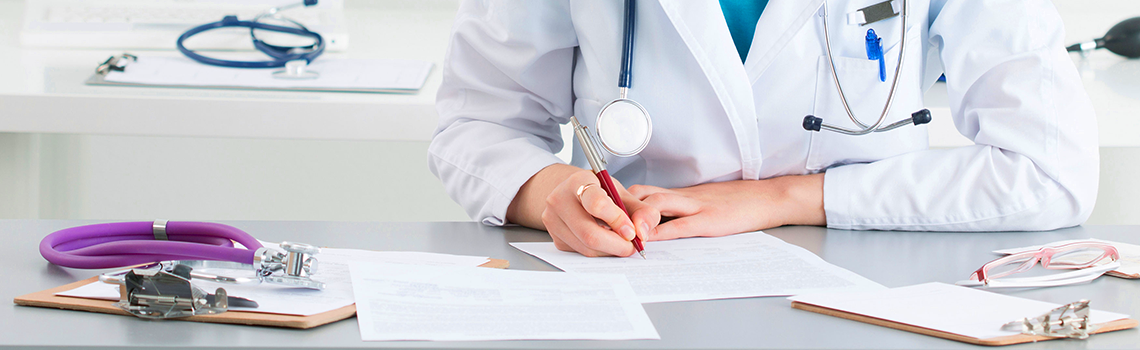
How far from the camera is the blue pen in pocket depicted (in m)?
0.78

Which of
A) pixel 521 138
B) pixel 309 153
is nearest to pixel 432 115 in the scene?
pixel 521 138

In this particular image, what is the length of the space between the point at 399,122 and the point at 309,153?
938mm

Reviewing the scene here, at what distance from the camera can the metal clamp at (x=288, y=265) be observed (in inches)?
18.5

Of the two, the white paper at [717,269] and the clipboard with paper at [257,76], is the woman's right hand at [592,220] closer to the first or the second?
the white paper at [717,269]

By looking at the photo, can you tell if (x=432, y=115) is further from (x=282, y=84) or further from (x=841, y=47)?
(x=841, y=47)

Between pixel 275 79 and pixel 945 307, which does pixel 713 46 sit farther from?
pixel 275 79

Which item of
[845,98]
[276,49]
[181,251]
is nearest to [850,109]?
[845,98]

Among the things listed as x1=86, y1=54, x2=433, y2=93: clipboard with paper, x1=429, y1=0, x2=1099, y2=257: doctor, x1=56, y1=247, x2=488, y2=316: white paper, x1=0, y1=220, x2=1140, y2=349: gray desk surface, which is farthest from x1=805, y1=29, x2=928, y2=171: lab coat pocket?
x1=86, y1=54, x2=433, y2=93: clipboard with paper

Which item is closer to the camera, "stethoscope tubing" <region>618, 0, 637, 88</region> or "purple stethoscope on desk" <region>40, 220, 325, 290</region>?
"purple stethoscope on desk" <region>40, 220, 325, 290</region>

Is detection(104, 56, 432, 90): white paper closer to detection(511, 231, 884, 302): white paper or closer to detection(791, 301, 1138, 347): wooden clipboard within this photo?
detection(511, 231, 884, 302): white paper

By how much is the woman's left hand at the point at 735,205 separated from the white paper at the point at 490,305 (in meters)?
0.19

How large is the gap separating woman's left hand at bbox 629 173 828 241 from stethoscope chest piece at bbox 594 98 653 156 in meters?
0.05

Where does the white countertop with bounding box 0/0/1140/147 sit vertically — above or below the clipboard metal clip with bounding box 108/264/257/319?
above

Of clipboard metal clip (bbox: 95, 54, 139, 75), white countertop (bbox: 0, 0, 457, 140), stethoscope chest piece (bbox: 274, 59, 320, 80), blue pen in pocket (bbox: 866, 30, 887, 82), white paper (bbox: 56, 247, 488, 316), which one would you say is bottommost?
white paper (bbox: 56, 247, 488, 316)
